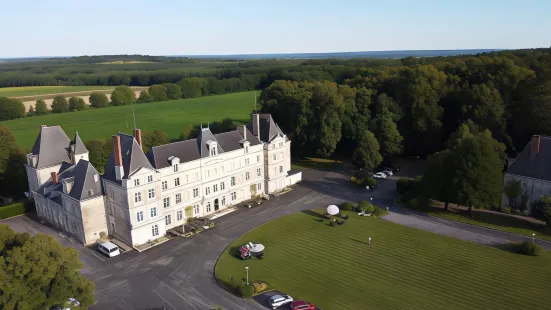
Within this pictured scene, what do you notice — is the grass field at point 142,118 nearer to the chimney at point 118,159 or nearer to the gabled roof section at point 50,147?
the gabled roof section at point 50,147

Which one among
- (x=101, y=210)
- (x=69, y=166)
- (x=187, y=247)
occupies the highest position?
(x=69, y=166)

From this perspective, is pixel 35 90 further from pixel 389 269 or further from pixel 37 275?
pixel 389 269

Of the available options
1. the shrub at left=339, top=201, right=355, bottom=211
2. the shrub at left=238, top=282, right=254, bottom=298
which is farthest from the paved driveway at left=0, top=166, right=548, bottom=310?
the shrub at left=339, top=201, right=355, bottom=211

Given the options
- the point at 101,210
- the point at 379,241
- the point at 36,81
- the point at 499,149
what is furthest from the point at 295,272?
the point at 36,81

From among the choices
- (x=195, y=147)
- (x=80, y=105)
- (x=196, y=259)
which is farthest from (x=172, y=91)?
(x=196, y=259)

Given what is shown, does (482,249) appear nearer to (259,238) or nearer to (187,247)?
(259,238)

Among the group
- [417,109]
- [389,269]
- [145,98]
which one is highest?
[417,109]
